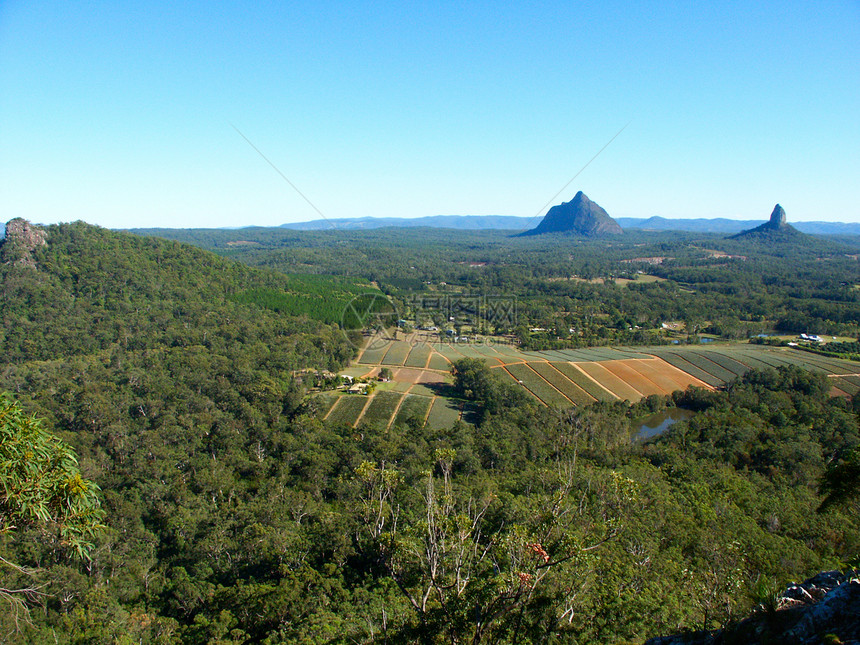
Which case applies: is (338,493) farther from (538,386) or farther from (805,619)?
(538,386)

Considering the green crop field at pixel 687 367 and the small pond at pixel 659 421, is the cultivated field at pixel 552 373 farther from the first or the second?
the small pond at pixel 659 421

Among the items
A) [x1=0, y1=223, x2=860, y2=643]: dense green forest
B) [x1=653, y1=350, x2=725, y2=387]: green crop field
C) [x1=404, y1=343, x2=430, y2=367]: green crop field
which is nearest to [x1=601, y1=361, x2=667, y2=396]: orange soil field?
[x1=0, y1=223, x2=860, y2=643]: dense green forest

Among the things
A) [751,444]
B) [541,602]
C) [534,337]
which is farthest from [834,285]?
[541,602]

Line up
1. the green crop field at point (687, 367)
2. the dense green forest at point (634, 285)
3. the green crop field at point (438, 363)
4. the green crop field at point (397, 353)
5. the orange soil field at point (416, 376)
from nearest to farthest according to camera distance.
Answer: the green crop field at point (687, 367), the orange soil field at point (416, 376), the green crop field at point (438, 363), the green crop field at point (397, 353), the dense green forest at point (634, 285)

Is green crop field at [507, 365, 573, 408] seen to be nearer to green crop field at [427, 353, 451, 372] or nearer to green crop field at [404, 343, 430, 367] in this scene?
green crop field at [427, 353, 451, 372]

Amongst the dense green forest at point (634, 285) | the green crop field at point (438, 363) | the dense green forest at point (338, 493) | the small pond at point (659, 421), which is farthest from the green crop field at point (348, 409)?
the dense green forest at point (634, 285)

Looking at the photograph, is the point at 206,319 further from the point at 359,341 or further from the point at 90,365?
the point at 359,341
